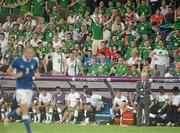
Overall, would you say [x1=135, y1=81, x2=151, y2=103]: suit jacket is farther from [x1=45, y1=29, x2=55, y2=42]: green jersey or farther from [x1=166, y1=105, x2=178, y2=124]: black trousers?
[x1=45, y1=29, x2=55, y2=42]: green jersey

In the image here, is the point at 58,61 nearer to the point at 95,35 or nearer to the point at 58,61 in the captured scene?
the point at 58,61

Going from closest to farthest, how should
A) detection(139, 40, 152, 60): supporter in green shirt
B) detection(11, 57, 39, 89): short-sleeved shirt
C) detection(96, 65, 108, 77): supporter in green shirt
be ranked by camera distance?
1. detection(11, 57, 39, 89): short-sleeved shirt
2. detection(96, 65, 108, 77): supporter in green shirt
3. detection(139, 40, 152, 60): supporter in green shirt

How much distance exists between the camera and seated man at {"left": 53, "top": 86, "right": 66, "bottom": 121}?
777 inches

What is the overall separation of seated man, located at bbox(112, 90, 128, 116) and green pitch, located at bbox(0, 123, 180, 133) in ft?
3.39

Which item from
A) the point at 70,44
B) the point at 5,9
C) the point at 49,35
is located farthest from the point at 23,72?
the point at 5,9

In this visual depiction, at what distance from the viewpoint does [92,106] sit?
19.6m

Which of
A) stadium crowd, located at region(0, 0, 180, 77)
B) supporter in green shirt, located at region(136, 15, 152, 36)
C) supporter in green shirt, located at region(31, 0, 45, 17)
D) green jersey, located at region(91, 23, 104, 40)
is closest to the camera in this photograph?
stadium crowd, located at region(0, 0, 180, 77)

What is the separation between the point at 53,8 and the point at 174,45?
576cm

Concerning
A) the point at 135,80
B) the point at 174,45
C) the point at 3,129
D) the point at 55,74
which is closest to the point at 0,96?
the point at 55,74

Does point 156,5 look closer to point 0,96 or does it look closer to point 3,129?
point 0,96

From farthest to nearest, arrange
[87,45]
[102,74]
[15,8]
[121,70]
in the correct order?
1. [15,8]
2. [87,45]
3. [102,74]
4. [121,70]

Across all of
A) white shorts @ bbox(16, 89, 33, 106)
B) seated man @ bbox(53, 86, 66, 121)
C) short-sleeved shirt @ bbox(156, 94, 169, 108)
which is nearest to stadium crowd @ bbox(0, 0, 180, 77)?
short-sleeved shirt @ bbox(156, 94, 169, 108)

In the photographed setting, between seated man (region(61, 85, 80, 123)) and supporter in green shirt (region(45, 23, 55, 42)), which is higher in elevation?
supporter in green shirt (region(45, 23, 55, 42))

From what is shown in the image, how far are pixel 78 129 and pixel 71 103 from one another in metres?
2.33
